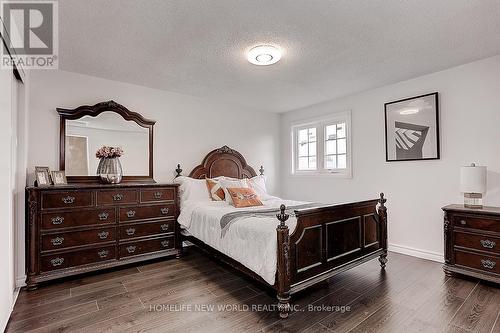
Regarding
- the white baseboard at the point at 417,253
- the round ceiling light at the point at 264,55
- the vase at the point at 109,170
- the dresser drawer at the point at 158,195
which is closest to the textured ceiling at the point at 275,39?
the round ceiling light at the point at 264,55

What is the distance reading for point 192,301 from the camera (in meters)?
2.39

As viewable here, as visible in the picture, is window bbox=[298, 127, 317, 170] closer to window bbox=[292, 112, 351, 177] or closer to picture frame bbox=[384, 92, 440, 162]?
window bbox=[292, 112, 351, 177]

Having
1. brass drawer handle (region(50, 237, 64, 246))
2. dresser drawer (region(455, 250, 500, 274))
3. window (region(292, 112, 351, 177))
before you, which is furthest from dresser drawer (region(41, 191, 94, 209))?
dresser drawer (region(455, 250, 500, 274))

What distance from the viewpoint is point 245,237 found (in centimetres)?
245

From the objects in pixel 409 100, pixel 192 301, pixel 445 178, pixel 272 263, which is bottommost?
pixel 192 301

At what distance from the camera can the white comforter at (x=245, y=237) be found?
218 cm

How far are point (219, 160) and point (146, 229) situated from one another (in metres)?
1.76

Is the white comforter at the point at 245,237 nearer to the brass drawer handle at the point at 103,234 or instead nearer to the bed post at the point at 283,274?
the bed post at the point at 283,274

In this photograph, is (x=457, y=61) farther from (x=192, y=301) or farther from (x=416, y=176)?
(x=192, y=301)

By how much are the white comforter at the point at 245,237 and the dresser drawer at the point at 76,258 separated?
100 cm

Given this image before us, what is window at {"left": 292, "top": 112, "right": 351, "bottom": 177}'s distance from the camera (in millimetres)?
4508

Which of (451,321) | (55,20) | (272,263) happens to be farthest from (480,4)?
(55,20)

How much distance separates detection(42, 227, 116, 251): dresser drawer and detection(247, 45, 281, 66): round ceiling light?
258 centimetres

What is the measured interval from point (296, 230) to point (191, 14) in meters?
2.00
